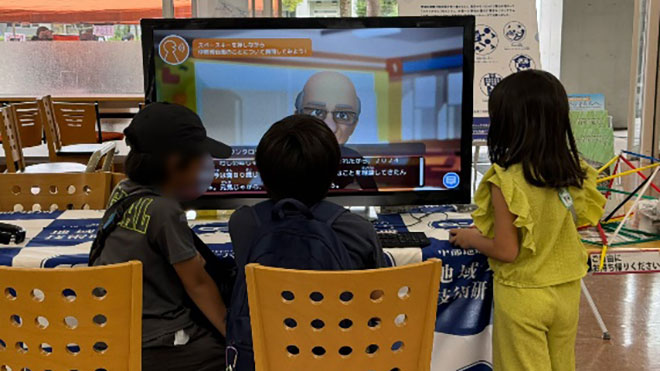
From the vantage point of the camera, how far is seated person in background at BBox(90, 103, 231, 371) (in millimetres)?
1690

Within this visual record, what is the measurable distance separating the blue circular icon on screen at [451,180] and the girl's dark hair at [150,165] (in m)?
1.12

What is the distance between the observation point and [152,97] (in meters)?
2.51

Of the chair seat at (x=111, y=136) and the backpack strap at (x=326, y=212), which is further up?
the backpack strap at (x=326, y=212)

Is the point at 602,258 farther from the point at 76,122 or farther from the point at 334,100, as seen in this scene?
the point at 76,122

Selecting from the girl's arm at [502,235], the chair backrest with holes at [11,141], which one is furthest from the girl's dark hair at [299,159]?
the chair backrest with holes at [11,141]

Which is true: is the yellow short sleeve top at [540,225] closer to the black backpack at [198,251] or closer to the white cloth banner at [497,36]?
the black backpack at [198,251]

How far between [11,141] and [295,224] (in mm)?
4468

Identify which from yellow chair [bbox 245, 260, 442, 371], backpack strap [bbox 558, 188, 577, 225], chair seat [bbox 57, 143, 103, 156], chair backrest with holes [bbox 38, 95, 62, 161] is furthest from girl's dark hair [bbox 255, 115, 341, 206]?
chair backrest with holes [bbox 38, 95, 62, 161]

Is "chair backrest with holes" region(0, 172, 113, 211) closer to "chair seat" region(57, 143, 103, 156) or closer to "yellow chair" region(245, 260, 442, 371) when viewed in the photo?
"yellow chair" region(245, 260, 442, 371)

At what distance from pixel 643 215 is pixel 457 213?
24.5 inches

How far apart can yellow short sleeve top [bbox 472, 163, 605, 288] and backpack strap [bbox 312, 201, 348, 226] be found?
0.56 metres

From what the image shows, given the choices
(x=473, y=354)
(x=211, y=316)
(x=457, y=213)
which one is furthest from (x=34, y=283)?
(x=457, y=213)

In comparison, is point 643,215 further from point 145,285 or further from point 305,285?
point 145,285

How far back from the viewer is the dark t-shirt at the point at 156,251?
1.68 metres
